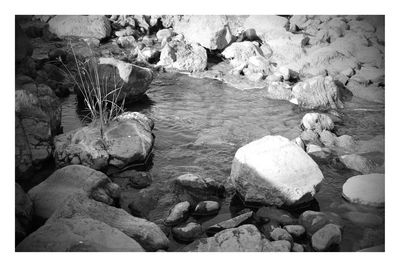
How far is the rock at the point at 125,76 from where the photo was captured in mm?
6180

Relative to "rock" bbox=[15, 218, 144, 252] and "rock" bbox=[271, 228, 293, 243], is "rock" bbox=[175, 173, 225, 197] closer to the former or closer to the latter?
"rock" bbox=[271, 228, 293, 243]

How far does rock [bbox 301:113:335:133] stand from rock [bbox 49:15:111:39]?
19.6 feet

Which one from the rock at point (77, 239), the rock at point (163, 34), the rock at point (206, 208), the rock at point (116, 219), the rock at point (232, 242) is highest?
the rock at point (163, 34)

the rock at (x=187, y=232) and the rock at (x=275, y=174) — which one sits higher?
the rock at (x=275, y=174)

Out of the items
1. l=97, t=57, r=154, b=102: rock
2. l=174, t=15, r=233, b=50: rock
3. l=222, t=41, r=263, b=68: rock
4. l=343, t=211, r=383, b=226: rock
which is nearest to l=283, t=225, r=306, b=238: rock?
l=343, t=211, r=383, b=226: rock

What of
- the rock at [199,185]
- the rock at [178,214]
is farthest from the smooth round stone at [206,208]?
the rock at [199,185]

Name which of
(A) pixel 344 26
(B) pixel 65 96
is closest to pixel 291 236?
(B) pixel 65 96

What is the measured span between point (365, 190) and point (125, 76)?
406cm

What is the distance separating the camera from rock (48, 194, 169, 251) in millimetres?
3084

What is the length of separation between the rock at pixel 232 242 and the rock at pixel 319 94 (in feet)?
A: 12.5

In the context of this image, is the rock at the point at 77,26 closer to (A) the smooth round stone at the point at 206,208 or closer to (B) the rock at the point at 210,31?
(B) the rock at the point at 210,31

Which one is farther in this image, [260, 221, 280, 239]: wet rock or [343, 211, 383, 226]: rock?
[260, 221, 280, 239]: wet rock

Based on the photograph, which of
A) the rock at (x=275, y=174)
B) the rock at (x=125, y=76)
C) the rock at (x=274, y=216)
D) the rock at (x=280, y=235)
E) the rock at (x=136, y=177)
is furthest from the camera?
the rock at (x=125, y=76)
